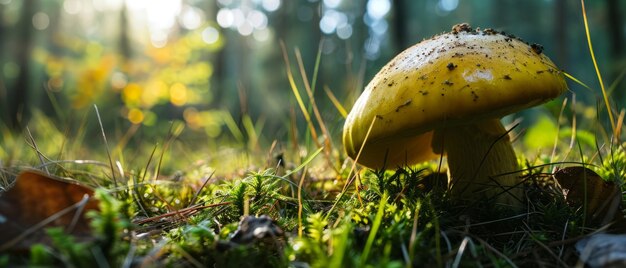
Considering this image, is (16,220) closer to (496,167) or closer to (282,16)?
(496,167)

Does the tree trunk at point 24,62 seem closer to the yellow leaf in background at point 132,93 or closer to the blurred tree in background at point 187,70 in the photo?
the blurred tree in background at point 187,70

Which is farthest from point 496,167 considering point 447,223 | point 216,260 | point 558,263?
point 216,260

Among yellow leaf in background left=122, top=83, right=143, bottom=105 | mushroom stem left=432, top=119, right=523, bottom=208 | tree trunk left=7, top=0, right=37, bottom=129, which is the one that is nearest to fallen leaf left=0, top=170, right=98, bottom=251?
mushroom stem left=432, top=119, right=523, bottom=208

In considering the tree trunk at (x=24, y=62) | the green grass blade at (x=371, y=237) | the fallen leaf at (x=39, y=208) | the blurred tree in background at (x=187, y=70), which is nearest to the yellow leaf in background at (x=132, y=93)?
the blurred tree in background at (x=187, y=70)

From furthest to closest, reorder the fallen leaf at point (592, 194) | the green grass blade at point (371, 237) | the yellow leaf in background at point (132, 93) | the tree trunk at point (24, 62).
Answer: the tree trunk at point (24, 62)
the yellow leaf in background at point (132, 93)
the fallen leaf at point (592, 194)
the green grass blade at point (371, 237)

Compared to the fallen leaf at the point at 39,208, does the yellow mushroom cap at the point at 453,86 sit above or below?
above

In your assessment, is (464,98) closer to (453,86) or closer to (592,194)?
(453,86)

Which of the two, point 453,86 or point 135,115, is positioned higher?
point 453,86

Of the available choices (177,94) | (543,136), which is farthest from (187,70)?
(543,136)
